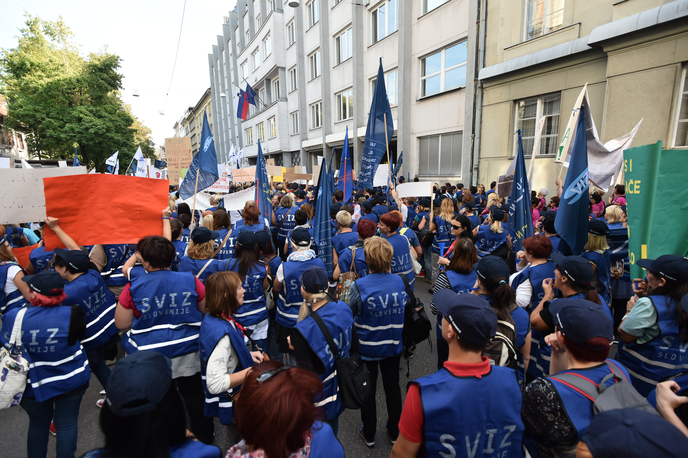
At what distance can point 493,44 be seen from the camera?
1249cm

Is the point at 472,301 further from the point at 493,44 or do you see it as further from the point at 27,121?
the point at 27,121

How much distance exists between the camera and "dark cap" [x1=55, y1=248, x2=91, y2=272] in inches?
119

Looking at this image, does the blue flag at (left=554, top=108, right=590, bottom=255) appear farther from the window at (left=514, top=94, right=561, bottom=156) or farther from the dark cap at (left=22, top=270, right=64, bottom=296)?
the window at (left=514, top=94, right=561, bottom=156)

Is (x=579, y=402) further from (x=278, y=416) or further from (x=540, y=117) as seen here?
(x=540, y=117)

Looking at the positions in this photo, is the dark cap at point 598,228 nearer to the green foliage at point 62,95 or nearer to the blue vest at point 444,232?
the blue vest at point 444,232

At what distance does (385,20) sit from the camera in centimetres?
1759

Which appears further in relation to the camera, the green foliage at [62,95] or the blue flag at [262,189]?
the green foliage at [62,95]

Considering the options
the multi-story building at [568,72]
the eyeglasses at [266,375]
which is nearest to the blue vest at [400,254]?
the eyeglasses at [266,375]

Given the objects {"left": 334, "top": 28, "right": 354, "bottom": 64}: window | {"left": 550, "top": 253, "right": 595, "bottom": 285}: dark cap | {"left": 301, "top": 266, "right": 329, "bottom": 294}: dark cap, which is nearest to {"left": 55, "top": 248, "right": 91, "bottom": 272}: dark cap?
{"left": 301, "top": 266, "right": 329, "bottom": 294}: dark cap

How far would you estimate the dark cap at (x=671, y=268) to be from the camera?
2322 millimetres

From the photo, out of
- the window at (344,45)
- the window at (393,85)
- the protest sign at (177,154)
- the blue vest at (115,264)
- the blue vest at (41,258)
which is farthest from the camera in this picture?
the window at (344,45)

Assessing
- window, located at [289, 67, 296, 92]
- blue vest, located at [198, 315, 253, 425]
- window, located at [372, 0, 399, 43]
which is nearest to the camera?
blue vest, located at [198, 315, 253, 425]

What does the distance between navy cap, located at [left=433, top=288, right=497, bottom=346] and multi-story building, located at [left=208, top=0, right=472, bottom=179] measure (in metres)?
13.4

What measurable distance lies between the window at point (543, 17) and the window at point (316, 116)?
1552 cm
